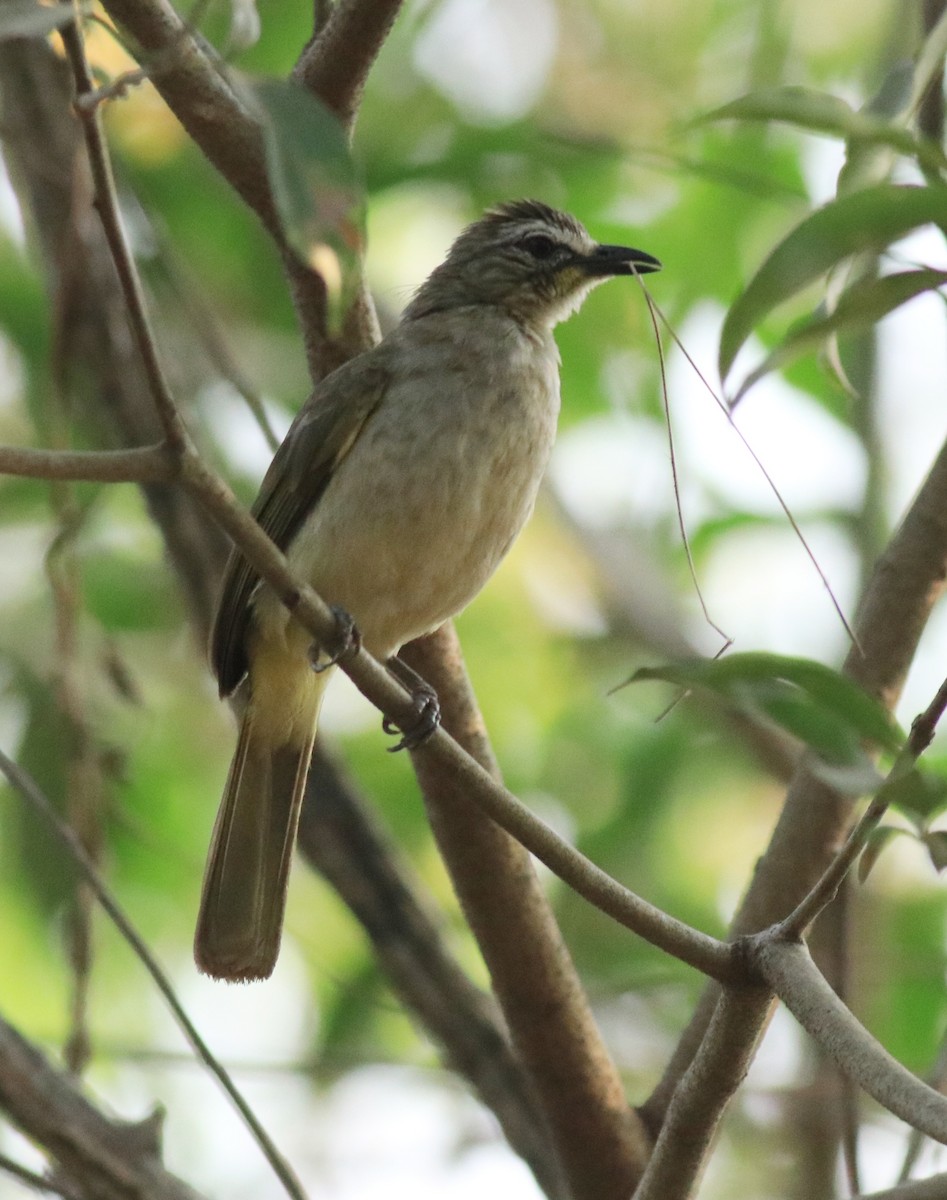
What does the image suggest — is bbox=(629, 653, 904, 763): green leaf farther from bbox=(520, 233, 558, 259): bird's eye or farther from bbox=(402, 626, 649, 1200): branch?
bbox=(520, 233, 558, 259): bird's eye

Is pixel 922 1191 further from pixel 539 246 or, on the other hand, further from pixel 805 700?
pixel 539 246

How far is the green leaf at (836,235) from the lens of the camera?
1.90 m

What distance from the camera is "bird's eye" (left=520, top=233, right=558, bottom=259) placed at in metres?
4.66

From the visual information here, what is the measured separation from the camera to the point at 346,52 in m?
3.20

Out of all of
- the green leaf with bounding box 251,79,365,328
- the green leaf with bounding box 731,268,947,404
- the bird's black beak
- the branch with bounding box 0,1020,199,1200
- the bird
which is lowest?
the branch with bounding box 0,1020,199,1200

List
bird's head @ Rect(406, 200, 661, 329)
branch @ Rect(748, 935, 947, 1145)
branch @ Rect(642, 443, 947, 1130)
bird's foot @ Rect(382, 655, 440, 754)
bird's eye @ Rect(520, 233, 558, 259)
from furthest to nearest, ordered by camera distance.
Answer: bird's eye @ Rect(520, 233, 558, 259) < bird's head @ Rect(406, 200, 661, 329) < branch @ Rect(642, 443, 947, 1130) < bird's foot @ Rect(382, 655, 440, 754) < branch @ Rect(748, 935, 947, 1145)

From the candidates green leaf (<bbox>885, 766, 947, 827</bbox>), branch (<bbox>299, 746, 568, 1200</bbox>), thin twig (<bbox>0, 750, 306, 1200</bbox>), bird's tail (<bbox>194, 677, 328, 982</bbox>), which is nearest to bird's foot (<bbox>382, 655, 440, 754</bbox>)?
bird's tail (<bbox>194, 677, 328, 982</bbox>)

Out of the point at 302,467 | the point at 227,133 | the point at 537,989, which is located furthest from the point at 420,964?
the point at 227,133

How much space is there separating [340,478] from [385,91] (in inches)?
95.7

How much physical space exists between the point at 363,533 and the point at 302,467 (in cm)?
29

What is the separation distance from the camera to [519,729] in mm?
6129

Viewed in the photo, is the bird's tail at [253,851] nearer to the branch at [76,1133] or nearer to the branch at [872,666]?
the branch at [76,1133]

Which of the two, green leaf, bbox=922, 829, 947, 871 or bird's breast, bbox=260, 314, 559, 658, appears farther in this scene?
bird's breast, bbox=260, 314, 559, 658

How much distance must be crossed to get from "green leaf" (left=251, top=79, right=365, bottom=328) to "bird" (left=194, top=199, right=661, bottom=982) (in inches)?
68.6
